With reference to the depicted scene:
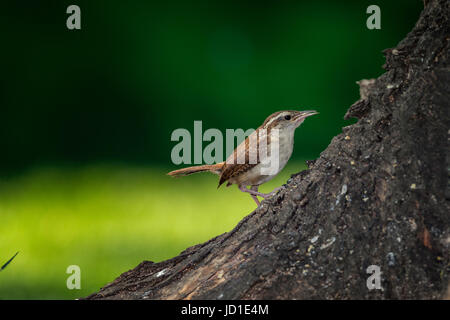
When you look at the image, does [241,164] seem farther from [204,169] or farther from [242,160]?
[204,169]

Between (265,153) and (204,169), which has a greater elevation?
(265,153)

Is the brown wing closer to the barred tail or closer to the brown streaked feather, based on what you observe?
the brown streaked feather

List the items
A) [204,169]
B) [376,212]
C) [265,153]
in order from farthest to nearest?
[204,169] < [265,153] < [376,212]

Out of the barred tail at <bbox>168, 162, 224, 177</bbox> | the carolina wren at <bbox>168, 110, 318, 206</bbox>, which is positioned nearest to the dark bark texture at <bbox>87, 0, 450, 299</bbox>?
the carolina wren at <bbox>168, 110, 318, 206</bbox>

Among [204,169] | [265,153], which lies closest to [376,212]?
[265,153]

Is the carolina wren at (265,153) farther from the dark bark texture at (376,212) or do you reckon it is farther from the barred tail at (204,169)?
the dark bark texture at (376,212)
